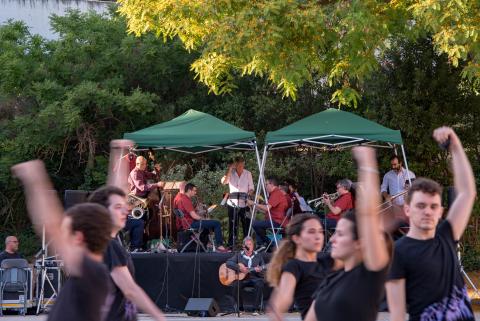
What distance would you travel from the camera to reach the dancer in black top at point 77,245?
5.58 metres

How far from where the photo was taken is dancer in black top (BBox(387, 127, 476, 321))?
633cm

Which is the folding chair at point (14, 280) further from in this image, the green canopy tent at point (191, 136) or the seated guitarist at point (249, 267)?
the seated guitarist at point (249, 267)

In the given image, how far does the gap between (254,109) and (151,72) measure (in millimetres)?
2839

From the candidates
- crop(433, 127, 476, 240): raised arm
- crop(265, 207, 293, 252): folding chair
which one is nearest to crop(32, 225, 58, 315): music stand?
crop(265, 207, 293, 252): folding chair

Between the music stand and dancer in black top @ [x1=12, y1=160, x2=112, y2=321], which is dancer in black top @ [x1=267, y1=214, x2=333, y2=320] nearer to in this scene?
dancer in black top @ [x1=12, y1=160, x2=112, y2=321]

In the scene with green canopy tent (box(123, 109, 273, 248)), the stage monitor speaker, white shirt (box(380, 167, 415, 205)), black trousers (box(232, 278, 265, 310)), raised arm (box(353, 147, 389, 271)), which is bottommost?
the stage monitor speaker

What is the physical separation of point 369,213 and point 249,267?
12751mm

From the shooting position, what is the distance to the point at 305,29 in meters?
18.1

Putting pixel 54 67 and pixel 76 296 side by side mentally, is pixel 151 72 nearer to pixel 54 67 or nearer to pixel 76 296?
pixel 54 67

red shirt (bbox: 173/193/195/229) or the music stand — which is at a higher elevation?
red shirt (bbox: 173/193/195/229)

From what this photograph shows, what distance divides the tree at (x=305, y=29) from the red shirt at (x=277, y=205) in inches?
80.4

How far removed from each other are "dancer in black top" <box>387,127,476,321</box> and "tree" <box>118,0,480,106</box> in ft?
33.3

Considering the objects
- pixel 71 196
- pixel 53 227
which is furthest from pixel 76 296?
pixel 71 196

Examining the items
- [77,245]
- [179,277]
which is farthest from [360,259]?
[179,277]
